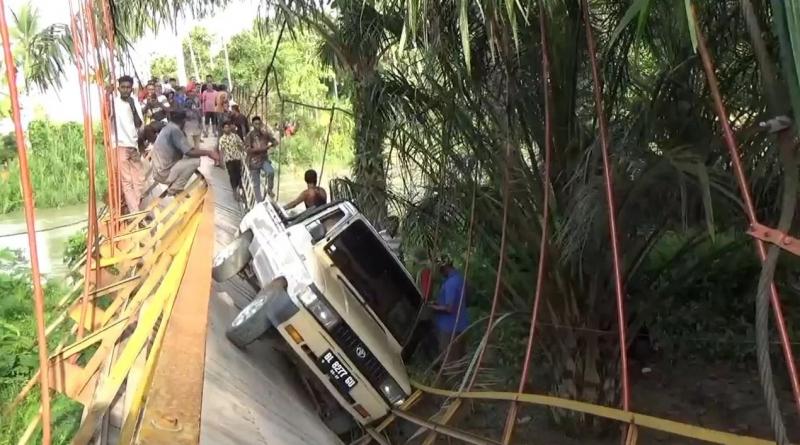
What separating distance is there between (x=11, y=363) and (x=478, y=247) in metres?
4.44

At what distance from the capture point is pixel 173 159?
9836 millimetres

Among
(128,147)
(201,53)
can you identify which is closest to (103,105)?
(128,147)

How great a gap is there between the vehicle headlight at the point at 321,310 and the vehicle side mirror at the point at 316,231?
73 cm

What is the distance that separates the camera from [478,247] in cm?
773

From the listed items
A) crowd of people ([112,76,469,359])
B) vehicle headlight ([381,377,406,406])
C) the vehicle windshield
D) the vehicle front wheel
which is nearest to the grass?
crowd of people ([112,76,469,359])

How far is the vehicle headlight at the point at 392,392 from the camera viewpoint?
654 cm

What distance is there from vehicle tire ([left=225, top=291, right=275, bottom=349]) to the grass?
1.34 m

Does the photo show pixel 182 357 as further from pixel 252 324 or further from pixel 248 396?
pixel 252 324

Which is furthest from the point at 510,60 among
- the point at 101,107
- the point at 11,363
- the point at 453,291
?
the point at 11,363

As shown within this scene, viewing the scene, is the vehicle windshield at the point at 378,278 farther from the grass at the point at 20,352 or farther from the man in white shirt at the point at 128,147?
the man in white shirt at the point at 128,147

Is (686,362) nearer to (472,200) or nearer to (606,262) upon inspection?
(606,262)

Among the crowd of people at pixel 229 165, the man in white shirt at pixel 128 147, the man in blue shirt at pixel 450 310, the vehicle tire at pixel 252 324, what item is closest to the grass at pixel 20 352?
the vehicle tire at pixel 252 324

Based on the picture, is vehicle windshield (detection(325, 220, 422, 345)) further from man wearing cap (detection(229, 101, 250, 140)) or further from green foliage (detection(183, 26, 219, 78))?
green foliage (detection(183, 26, 219, 78))

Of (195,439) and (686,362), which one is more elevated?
(195,439)
